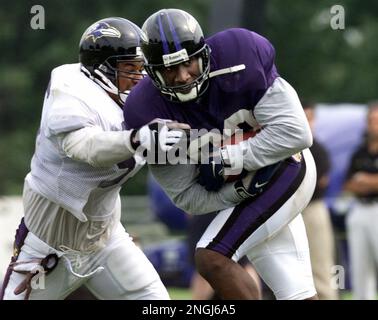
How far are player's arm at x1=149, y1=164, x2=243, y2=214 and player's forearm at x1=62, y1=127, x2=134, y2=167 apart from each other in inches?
8.3

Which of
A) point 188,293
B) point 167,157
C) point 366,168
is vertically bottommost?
point 188,293

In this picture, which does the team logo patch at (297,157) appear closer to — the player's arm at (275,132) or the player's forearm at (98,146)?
the player's arm at (275,132)

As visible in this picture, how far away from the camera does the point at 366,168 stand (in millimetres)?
8883

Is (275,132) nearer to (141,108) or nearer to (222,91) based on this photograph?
(222,91)

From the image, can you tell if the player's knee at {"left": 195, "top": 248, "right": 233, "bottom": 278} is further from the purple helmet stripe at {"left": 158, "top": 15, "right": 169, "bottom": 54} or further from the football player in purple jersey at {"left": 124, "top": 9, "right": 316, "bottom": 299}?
the purple helmet stripe at {"left": 158, "top": 15, "right": 169, "bottom": 54}

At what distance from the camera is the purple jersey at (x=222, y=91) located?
458 centimetres

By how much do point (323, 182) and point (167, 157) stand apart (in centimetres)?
402

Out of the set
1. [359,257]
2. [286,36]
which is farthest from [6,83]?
[359,257]

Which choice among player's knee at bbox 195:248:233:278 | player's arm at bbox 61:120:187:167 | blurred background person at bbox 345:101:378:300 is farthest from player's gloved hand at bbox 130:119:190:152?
blurred background person at bbox 345:101:378:300

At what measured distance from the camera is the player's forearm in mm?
4551

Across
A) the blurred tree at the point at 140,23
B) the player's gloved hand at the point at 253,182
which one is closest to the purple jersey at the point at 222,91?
the player's gloved hand at the point at 253,182

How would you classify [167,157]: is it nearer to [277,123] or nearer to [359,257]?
[277,123]

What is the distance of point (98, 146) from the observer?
4586 mm

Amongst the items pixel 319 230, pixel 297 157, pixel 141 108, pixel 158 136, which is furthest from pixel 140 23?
pixel 158 136
